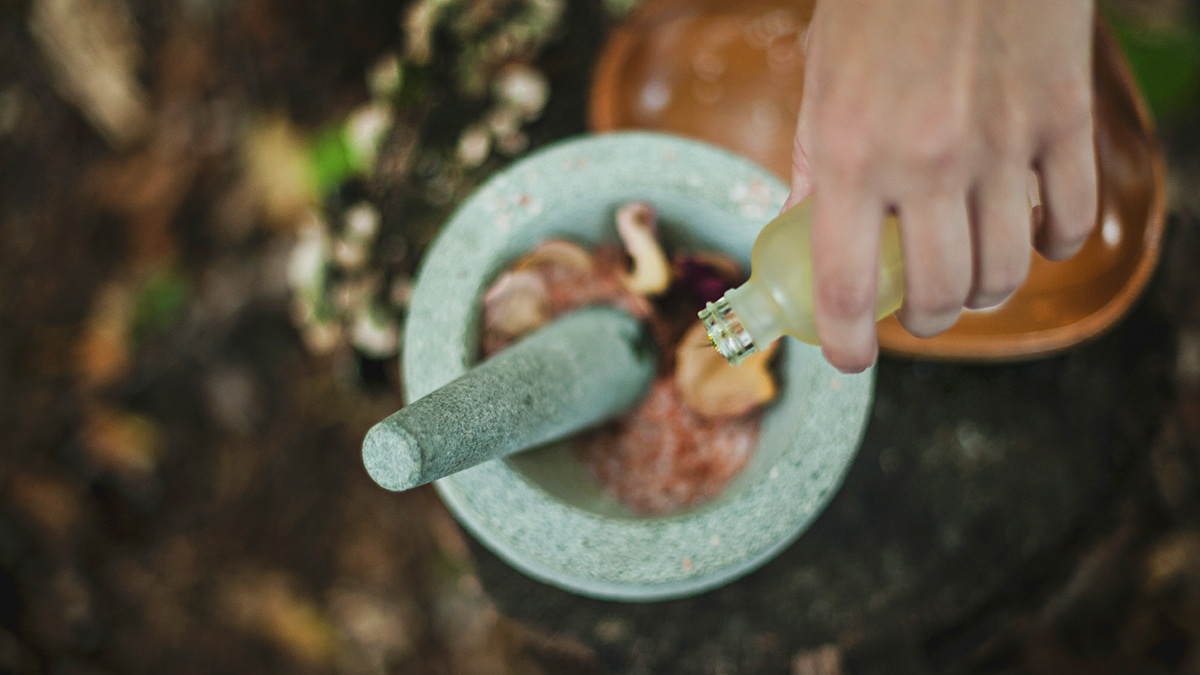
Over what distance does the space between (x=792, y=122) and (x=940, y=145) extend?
0.63 metres

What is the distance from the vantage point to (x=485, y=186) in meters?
0.86

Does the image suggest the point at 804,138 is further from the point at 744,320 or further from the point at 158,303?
the point at 158,303

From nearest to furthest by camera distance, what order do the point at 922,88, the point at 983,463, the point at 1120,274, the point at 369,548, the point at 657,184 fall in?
the point at 922,88
the point at 657,184
the point at 1120,274
the point at 983,463
the point at 369,548

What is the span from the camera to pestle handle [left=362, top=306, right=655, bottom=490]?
572 millimetres

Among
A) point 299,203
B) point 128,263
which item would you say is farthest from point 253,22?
point 128,263

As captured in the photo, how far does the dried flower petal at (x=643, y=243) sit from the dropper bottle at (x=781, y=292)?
0.78ft

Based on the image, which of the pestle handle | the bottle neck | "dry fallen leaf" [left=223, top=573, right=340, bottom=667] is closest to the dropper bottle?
the bottle neck

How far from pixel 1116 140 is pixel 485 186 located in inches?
31.3

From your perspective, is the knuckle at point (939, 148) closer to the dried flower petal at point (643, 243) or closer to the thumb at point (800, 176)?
the thumb at point (800, 176)

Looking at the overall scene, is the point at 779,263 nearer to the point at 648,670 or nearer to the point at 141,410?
the point at 648,670

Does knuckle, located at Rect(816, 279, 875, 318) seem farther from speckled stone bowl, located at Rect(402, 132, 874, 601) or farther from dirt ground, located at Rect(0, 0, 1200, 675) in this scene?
dirt ground, located at Rect(0, 0, 1200, 675)

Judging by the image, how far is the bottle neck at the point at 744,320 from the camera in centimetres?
60

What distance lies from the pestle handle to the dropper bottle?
190 millimetres

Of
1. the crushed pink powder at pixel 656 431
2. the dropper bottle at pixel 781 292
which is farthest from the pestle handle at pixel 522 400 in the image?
the dropper bottle at pixel 781 292
